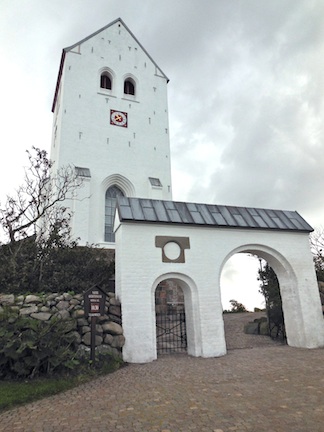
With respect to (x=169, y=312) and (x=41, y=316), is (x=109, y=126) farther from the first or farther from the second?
(x=41, y=316)

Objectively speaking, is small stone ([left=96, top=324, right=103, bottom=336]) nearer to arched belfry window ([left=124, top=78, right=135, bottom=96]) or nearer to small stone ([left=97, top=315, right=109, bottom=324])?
small stone ([left=97, top=315, right=109, bottom=324])

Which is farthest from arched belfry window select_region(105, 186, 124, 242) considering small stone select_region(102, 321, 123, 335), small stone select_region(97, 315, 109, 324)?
small stone select_region(102, 321, 123, 335)

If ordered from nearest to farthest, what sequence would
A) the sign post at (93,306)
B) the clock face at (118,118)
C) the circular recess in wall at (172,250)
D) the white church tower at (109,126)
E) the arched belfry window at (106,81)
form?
1. the sign post at (93,306)
2. the circular recess in wall at (172,250)
3. the white church tower at (109,126)
4. the clock face at (118,118)
5. the arched belfry window at (106,81)

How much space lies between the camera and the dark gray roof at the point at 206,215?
9.73 metres

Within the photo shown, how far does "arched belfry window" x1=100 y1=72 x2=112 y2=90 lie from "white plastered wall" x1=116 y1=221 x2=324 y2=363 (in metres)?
14.8

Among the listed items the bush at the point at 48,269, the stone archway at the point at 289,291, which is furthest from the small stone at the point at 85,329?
the stone archway at the point at 289,291

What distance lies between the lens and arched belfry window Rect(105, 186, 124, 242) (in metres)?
17.3

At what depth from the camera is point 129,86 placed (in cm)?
A: 2208

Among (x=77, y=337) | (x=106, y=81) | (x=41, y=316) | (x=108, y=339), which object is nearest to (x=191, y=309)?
(x=108, y=339)

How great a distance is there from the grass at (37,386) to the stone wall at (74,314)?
886mm

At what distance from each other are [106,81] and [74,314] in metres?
17.8

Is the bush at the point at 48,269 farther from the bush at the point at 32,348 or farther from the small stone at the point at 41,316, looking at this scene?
the bush at the point at 32,348

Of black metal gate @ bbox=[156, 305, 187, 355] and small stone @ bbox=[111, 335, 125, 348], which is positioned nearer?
small stone @ bbox=[111, 335, 125, 348]

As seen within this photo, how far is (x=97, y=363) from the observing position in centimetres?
730
